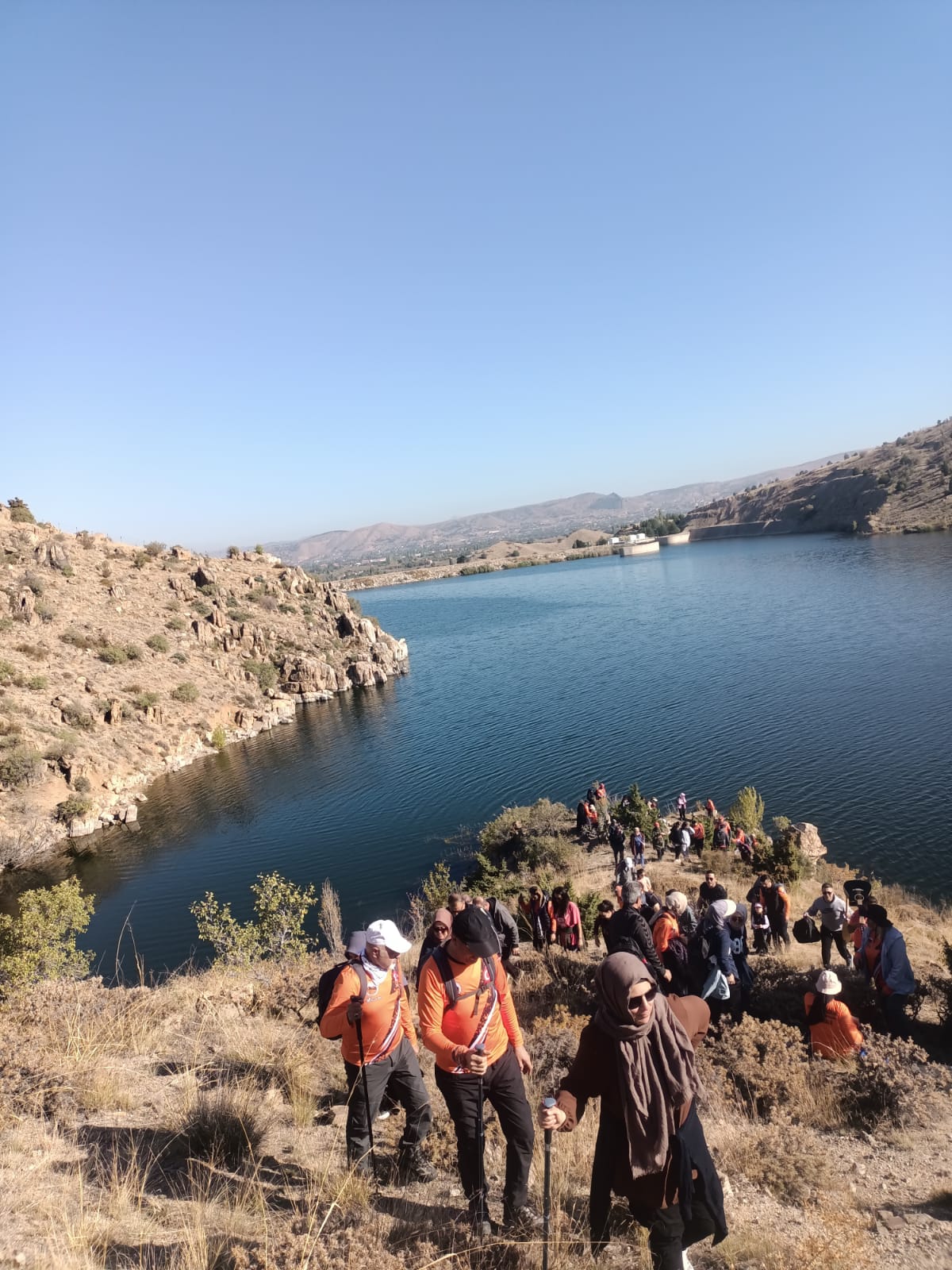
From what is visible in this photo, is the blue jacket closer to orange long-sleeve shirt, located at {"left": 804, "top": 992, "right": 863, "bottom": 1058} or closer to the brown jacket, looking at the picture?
orange long-sleeve shirt, located at {"left": 804, "top": 992, "right": 863, "bottom": 1058}

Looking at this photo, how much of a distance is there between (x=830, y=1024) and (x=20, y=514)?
56.0m

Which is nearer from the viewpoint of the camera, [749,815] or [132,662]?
[749,815]

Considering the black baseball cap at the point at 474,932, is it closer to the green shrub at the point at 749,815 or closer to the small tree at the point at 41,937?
the small tree at the point at 41,937

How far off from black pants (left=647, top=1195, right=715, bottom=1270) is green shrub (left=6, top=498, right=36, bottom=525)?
181 ft

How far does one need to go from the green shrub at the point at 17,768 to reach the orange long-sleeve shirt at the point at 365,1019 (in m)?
26.1

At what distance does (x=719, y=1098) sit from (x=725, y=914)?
5.74ft

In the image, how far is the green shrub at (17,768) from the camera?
24250 millimetres

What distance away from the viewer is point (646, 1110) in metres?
2.63

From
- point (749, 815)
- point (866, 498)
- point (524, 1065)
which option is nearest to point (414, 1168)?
point (524, 1065)

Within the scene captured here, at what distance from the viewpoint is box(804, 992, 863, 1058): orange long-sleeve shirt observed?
5488 mm

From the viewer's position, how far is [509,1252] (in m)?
3.24

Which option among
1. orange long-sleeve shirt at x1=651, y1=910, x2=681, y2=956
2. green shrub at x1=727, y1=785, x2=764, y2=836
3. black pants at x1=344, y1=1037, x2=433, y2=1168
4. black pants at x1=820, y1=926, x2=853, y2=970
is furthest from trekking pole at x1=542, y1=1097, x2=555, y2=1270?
green shrub at x1=727, y1=785, x2=764, y2=836

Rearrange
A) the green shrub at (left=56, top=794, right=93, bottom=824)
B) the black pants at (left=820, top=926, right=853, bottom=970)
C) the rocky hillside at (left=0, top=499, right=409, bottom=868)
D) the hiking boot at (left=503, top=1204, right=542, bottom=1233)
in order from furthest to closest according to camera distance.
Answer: the rocky hillside at (left=0, top=499, right=409, bottom=868)
the green shrub at (left=56, top=794, right=93, bottom=824)
the black pants at (left=820, top=926, right=853, bottom=970)
the hiking boot at (left=503, top=1204, right=542, bottom=1233)

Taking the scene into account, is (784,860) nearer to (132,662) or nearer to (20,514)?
(132,662)
